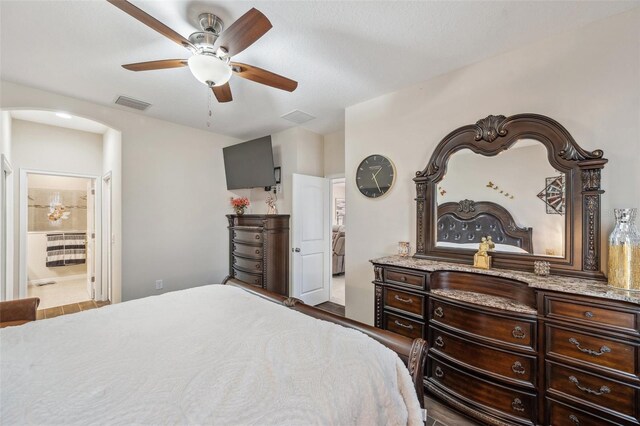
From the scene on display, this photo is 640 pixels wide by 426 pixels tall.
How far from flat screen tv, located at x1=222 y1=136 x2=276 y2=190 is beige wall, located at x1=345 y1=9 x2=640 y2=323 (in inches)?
50.2

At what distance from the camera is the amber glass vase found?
150 centimetres

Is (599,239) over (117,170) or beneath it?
beneath

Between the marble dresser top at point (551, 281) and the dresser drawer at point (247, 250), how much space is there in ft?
6.47

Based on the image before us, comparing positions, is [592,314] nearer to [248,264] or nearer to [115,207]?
[248,264]

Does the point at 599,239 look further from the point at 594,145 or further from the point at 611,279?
the point at 594,145

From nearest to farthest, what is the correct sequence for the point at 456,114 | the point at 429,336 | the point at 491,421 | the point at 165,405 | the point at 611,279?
the point at 165,405
the point at 611,279
the point at 491,421
the point at 429,336
the point at 456,114

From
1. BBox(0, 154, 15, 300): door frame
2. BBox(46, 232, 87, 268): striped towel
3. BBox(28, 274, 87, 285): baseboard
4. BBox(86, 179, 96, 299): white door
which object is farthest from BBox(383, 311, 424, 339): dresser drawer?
BBox(46, 232, 87, 268): striped towel

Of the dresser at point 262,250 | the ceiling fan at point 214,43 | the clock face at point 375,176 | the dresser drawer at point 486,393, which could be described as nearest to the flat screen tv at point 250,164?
the dresser at point 262,250

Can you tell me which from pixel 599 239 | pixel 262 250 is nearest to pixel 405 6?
pixel 599 239

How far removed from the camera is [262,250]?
370cm

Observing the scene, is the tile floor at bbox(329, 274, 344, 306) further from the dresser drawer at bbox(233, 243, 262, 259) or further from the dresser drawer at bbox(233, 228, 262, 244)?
the dresser drawer at bbox(233, 228, 262, 244)

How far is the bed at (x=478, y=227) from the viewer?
6.75ft

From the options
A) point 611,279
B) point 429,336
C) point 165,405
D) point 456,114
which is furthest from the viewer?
point 456,114

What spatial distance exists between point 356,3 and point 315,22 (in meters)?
0.30
